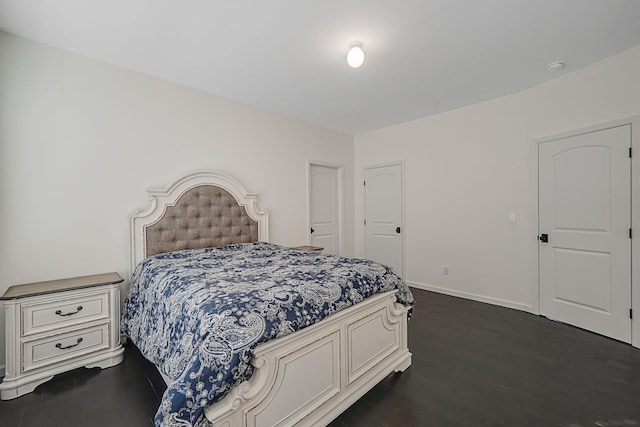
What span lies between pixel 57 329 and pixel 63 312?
12cm

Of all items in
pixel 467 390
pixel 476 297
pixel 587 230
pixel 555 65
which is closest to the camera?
pixel 467 390

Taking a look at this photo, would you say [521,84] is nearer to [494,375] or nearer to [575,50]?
[575,50]

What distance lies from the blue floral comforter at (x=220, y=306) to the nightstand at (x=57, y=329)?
20 centimetres

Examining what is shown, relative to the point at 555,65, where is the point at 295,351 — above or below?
below

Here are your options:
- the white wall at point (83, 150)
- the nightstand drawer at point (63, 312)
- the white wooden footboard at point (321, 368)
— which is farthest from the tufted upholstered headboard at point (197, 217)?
the white wooden footboard at point (321, 368)

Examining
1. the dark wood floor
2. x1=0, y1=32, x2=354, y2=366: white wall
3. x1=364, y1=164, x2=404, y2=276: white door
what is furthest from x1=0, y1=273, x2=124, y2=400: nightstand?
x1=364, y1=164, x2=404, y2=276: white door

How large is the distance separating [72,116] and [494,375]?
3897mm

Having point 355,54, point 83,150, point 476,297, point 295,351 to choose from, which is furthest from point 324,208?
point 295,351

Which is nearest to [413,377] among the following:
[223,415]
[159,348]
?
[223,415]

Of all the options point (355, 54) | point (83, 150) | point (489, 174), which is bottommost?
point (489, 174)

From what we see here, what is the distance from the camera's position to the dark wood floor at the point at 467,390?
64.0 inches

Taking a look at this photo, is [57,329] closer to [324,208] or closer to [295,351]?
[295,351]

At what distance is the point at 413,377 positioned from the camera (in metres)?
2.02

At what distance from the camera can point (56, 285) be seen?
7.04 feet
